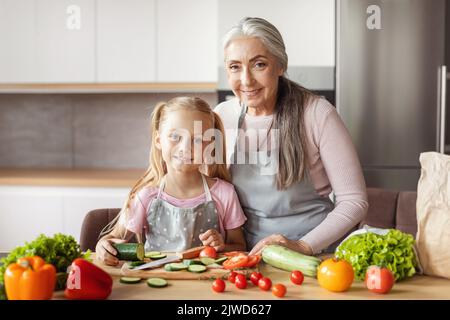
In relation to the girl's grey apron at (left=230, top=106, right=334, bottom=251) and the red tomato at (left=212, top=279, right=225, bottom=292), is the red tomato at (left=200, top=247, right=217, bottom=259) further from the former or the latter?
the girl's grey apron at (left=230, top=106, right=334, bottom=251)

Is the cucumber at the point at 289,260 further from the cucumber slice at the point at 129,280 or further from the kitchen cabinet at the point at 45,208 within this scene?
the kitchen cabinet at the point at 45,208

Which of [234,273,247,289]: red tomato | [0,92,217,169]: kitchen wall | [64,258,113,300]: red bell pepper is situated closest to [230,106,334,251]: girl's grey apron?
[234,273,247,289]: red tomato

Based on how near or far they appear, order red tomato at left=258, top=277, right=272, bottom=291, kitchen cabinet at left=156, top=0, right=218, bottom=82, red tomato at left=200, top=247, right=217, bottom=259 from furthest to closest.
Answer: kitchen cabinet at left=156, top=0, right=218, bottom=82
red tomato at left=200, top=247, right=217, bottom=259
red tomato at left=258, top=277, right=272, bottom=291

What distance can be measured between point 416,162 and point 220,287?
7.18ft

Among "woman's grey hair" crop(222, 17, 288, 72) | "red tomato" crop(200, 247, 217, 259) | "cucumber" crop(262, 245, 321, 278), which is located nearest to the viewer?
"cucumber" crop(262, 245, 321, 278)

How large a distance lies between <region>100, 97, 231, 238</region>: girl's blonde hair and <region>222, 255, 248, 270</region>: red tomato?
469 millimetres

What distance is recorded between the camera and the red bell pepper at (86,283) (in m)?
Result: 1.13

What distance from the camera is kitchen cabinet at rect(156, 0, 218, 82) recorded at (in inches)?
128

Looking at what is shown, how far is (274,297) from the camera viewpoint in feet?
3.76

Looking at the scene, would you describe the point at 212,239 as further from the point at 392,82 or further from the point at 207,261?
the point at 392,82

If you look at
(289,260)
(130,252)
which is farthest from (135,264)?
(289,260)

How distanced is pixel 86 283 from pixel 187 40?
235 cm

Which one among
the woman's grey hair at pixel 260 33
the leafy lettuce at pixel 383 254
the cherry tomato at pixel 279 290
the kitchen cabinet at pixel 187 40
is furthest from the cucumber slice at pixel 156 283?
the kitchen cabinet at pixel 187 40

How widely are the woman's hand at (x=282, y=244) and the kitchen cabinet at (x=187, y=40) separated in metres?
1.92
